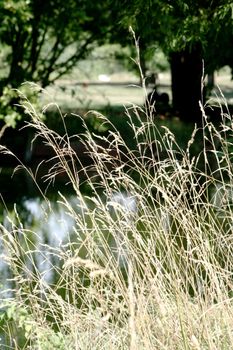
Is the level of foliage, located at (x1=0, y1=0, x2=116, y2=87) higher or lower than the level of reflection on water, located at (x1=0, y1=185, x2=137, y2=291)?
higher

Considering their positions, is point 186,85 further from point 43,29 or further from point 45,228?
point 45,228

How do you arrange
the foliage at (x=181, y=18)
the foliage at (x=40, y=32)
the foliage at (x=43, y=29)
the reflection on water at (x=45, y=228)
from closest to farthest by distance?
the reflection on water at (x=45, y=228) → the foliage at (x=181, y=18) → the foliage at (x=40, y=32) → the foliage at (x=43, y=29)

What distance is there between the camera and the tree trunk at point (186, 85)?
21.7 metres

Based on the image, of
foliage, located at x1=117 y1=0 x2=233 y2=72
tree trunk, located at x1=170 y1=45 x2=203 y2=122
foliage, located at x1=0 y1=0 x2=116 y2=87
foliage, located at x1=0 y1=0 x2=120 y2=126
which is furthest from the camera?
tree trunk, located at x1=170 y1=45 x2=203 y2=122

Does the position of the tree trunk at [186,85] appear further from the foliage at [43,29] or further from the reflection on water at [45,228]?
the reflection on water at [45,228]

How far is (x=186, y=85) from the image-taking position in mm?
22156

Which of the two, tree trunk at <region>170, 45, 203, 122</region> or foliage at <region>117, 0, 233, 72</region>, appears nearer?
foliage at <region>117, 0, 233, 72</region>

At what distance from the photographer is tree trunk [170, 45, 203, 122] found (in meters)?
21.7

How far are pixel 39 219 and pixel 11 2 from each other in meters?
4.28

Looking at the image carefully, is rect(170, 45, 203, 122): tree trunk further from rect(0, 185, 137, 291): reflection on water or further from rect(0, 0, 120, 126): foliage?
rect(0, 185, 137, 291): reflection on water

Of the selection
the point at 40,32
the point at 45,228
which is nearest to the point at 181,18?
the point at 45,228

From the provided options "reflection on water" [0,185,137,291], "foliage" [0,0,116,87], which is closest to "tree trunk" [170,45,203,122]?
"foliage" [0,0,116,87]

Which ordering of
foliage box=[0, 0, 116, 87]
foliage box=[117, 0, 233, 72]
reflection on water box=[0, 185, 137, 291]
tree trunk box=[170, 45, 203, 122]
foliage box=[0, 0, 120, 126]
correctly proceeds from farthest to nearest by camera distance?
tree trunk box=[170, 45, 203, 122]
foliage box=[0, 0, 116, 87]
foliage box=[0, 0, 120, 126]
foliage box=[117, 0, 233, 72]
reflection on water box=[0, 185, 137, 291]

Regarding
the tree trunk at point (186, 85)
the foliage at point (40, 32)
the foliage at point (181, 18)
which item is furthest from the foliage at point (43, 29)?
the tree trunk at point (186, 85)
